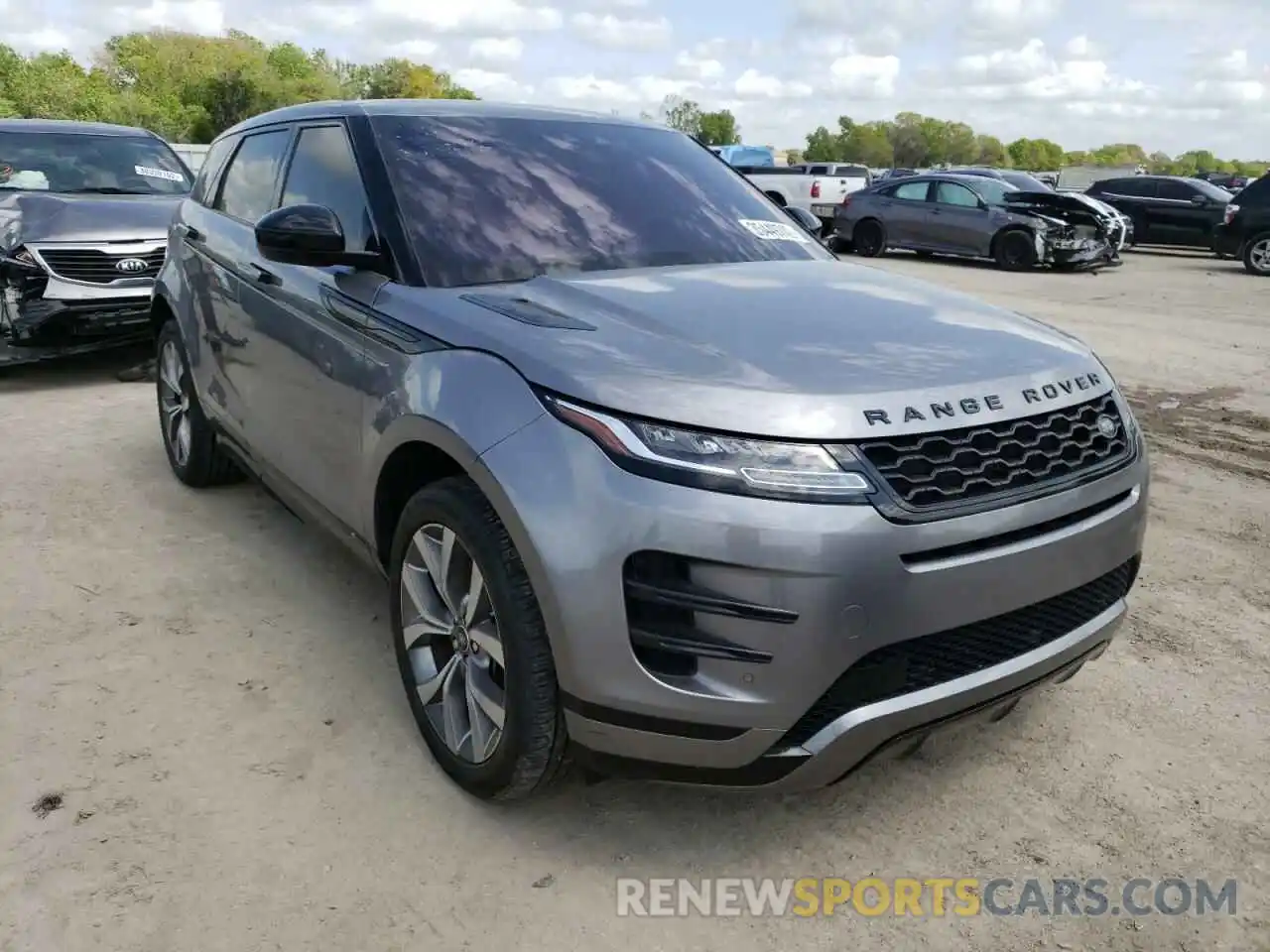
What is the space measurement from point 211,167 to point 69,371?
389cm

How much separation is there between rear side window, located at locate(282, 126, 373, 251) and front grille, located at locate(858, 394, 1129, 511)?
1722 mm

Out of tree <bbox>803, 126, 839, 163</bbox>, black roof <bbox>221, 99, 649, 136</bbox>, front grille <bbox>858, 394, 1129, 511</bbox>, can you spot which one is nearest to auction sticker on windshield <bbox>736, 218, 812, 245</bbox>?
black roof <bbox>221, 99, 649, 136</bbox>

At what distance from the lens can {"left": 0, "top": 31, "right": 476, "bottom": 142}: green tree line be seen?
48969 mm

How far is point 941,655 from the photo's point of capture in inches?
89.0

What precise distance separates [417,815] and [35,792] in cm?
100

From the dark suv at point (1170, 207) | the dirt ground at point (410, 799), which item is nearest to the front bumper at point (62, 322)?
the dirt ground at point (410, 799)

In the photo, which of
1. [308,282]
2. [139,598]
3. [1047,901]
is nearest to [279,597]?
[139,598]

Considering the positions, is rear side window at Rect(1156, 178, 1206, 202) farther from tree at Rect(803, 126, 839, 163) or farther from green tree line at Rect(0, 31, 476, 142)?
tree at Rect(803, 126, 839, 163)

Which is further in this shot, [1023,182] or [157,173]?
[1023,182]

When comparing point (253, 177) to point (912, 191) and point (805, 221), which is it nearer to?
point (805, 221)

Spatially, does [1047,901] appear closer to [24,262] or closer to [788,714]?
[788,714]

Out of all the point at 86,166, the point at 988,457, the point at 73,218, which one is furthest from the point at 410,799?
the point at 86,166

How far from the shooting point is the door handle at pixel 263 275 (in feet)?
11.9

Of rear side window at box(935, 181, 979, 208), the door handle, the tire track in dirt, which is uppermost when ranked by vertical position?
the door handle
